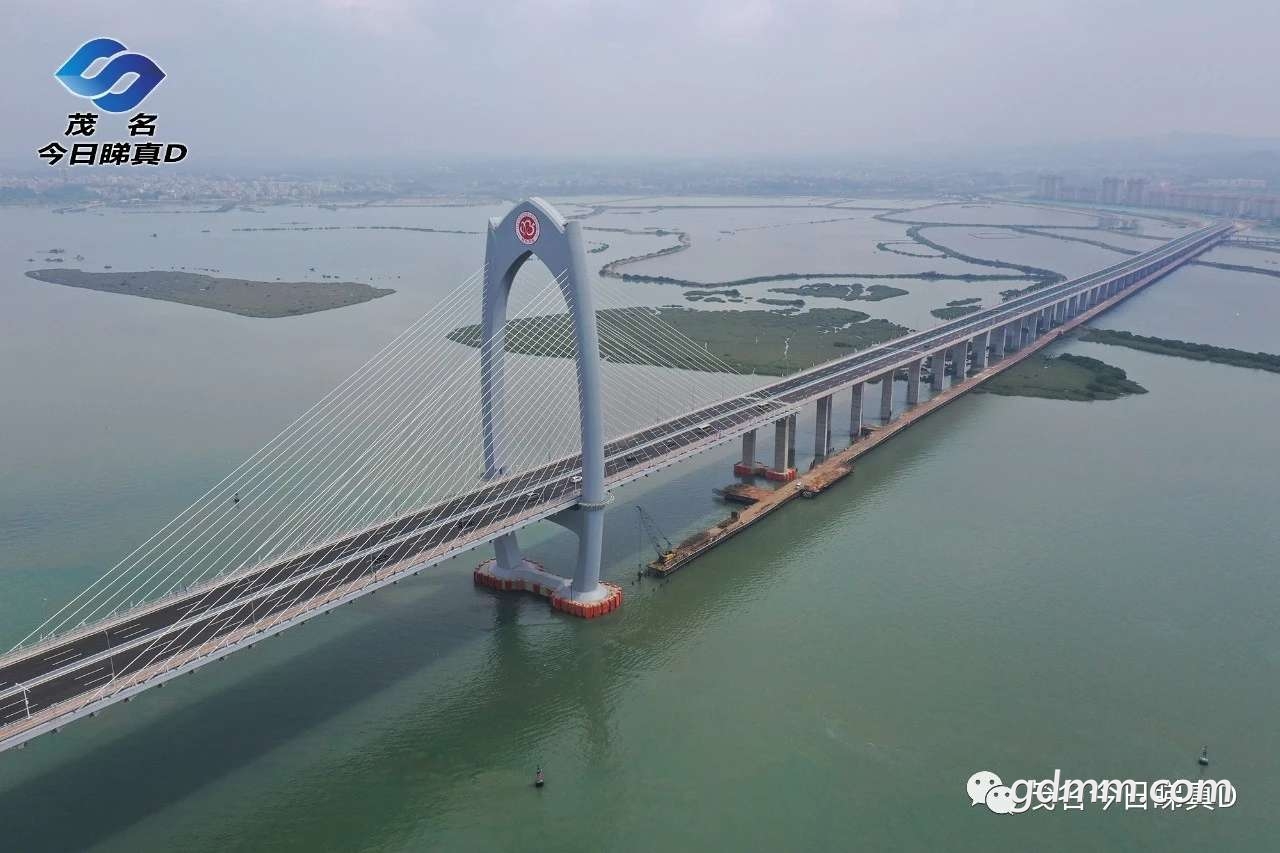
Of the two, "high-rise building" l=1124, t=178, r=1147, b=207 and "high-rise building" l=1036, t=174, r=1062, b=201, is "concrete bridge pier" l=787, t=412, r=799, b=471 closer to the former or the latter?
"high-rise building" l=1124, t=178, r=1147, b=207

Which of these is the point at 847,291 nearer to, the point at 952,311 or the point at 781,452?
the point at 952,311

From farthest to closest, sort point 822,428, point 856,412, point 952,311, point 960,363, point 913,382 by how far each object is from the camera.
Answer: point 952,311 → point 960,363 → point 913,382 → point 856,412 → point 822,428

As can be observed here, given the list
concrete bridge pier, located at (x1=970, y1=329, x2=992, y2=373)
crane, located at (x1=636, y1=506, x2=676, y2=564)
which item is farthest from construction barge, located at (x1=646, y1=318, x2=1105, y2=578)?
concrete bridge pier, located at (x1=970, y1=329, x2=992, y2=373)

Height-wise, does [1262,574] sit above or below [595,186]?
below

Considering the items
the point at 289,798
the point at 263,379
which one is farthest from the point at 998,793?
the point at 263,379

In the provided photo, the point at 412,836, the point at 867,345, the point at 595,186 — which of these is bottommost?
the point at 412,836

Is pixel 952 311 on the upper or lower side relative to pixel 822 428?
upper

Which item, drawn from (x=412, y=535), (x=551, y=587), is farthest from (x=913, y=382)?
(x=412, y=535)

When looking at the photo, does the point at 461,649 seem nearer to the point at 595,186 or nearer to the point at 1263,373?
the point at 1263,373
